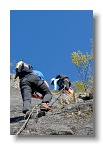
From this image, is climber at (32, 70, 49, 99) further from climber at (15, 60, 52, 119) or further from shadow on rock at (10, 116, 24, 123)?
shadow on rock at (10, 116, 24, 123)

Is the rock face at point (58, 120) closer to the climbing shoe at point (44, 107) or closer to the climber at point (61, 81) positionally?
the climbing shoe at point (44, 107)

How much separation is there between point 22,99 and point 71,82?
0.47m

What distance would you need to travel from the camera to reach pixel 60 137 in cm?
421

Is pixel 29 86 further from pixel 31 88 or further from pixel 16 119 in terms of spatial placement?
pixel 16 119

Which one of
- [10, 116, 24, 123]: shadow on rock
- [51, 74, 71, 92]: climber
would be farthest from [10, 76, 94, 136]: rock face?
[51, 74, 71, 92]: climber

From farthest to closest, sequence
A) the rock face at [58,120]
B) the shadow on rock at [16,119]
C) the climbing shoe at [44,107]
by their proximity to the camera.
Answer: the climbing shoe at [44,107]
the shadow on rock at [16,119]
the rock face at [58,120]

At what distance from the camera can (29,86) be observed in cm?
455

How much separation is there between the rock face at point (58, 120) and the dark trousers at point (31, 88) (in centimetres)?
7

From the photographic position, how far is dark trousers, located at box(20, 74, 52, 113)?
450 cm

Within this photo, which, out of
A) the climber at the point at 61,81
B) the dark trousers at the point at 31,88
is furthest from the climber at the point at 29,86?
the climber at the point at 61,81

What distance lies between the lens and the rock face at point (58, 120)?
4.23 m

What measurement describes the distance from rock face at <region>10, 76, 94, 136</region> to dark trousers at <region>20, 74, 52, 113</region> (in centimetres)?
7

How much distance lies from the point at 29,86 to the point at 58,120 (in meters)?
0.44

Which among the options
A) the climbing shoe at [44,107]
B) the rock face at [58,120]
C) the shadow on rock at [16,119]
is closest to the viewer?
the rock face at [58,120]
